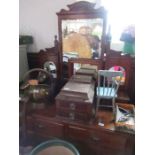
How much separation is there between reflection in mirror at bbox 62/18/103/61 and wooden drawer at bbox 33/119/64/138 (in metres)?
0.77

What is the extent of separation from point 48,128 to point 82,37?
0.99 m

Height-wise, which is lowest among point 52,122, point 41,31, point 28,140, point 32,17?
point 28,140

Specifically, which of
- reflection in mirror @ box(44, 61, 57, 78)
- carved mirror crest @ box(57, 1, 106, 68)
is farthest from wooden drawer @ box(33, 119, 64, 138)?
carved mirror crest @ box(57, 1, 106, 68)

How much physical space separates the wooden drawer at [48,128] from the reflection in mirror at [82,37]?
767 millimetres

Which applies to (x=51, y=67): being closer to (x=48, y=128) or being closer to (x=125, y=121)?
(x=48, y=128)

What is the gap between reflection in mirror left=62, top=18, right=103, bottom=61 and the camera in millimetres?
1747

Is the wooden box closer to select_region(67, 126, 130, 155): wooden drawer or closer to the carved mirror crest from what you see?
select_region(67, 126, 130, 155): wooden drawer

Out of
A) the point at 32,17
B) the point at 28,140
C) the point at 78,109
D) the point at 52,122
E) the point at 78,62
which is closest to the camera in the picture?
the point at 78,109

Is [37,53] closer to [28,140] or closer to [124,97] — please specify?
[28,140]

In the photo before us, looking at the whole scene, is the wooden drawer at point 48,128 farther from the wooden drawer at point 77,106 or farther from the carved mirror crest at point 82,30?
→ the carved mirror crest at point 82,30

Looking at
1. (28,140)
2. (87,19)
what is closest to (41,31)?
(87,19)

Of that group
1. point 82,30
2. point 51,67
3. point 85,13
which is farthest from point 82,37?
point 51,67
